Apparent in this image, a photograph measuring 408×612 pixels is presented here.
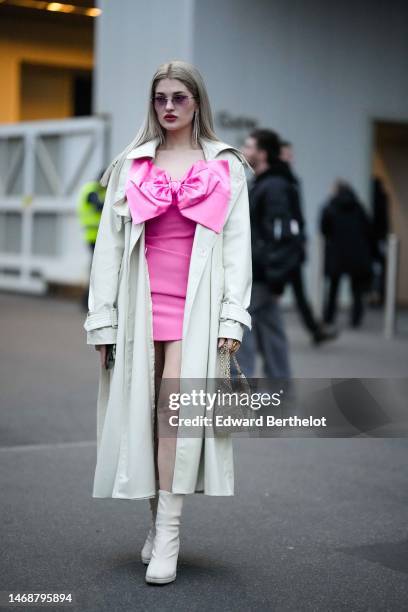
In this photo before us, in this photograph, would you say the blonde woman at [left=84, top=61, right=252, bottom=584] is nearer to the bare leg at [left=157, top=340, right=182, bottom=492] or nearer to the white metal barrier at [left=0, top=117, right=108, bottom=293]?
the bare leg at [left=157, top=340, right=182, bottom=492]

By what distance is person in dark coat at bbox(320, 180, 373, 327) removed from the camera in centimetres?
1447

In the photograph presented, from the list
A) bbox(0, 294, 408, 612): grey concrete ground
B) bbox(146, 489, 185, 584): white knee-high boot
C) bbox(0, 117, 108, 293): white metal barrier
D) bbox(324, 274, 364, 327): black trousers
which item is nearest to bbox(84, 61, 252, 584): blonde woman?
bbox(146, 489, 185, 584): white knee-high boot

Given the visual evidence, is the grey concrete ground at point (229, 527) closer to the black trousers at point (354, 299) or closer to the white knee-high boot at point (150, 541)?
the white knee-high boot at point (150, 541)

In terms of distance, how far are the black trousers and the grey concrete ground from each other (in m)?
6.10

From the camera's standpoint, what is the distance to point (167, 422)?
442 centimetres

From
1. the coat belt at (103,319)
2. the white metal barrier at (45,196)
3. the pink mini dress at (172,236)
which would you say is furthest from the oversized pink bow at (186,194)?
the white metal barrier at (45,196)

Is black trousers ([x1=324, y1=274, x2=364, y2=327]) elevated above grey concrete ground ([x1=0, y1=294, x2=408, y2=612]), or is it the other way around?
grey concrete ground ([x1=0, y1=294, x2=408, y2=612])

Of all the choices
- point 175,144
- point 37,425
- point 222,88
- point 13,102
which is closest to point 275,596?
point 175,144

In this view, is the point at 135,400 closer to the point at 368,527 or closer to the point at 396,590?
the point at 396,590

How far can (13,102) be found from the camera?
25469mm

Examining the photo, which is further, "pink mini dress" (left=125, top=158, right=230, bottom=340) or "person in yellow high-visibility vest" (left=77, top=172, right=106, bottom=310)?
"person in yellow high-visibility vest" (left=77, top=172, right=106, bottom=310)

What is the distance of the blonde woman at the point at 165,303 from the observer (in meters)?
4.34

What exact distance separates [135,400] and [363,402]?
4203 millimetres

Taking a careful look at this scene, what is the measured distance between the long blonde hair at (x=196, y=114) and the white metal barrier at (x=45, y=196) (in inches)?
502
